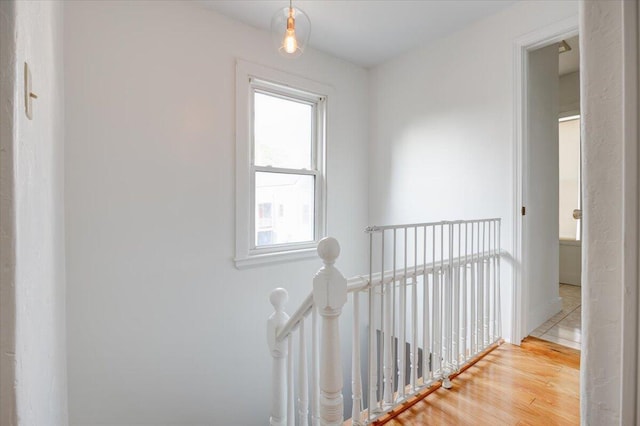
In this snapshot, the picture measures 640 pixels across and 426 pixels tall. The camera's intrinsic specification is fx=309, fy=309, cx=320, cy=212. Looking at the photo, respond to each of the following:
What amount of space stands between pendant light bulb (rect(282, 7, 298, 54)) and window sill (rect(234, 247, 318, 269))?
4.88 feet

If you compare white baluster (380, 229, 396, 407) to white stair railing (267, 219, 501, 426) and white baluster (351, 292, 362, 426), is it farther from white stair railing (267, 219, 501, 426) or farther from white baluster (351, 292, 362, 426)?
white baluster (351, 292, 362, 426)

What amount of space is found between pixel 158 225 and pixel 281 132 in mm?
1246

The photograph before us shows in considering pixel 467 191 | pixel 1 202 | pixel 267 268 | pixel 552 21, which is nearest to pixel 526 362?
pixel 467 191

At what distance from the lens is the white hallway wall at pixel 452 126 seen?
2.19m

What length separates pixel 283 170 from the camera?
8.64 ft

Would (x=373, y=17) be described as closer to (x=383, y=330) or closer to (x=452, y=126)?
(x=452, y=126)

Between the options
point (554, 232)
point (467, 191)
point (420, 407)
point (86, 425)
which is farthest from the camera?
point (554, 232)

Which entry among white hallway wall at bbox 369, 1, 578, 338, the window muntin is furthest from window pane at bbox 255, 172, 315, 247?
white hallway wall at bbox 369, 1, 578, 338

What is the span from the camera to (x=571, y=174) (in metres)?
3.67

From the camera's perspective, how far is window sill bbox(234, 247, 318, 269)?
2.36m

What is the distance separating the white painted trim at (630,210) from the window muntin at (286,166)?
2254mm

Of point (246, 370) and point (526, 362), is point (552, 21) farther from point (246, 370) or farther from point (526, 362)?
point (246, 370)

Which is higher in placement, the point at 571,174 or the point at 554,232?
the point at 571,174

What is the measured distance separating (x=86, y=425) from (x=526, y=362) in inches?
103
